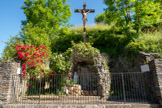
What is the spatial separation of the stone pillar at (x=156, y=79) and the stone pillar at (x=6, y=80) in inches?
277

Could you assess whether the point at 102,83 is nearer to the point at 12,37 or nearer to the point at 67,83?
the point at 67,83

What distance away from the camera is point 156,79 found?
5262 mm

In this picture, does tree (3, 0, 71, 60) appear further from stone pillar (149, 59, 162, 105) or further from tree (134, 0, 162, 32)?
stone pillar (149, 59, 162, 105)

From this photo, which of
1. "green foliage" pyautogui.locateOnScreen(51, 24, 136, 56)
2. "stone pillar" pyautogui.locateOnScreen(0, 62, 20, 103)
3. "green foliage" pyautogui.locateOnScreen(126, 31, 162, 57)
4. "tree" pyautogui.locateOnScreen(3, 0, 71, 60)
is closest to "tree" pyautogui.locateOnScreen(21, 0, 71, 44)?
"tree" pyautogui.locateOnScreen(3, 0, 71, 60)

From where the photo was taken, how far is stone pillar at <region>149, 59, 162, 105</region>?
5.13 m

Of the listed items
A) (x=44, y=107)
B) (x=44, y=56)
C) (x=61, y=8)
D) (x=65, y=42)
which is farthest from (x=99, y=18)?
(x=44, y=107)

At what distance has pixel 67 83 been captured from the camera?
25.5 ft

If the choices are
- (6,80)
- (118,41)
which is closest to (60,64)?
(6,80)

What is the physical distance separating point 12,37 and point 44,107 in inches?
266

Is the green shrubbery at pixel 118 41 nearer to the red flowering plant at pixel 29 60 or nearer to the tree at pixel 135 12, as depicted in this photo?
the tree at pixel 135 12

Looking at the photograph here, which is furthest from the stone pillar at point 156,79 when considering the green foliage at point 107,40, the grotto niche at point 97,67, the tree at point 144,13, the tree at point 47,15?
the tree at point 47,15

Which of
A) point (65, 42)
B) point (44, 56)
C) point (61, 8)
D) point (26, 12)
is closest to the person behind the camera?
point (44, 56)

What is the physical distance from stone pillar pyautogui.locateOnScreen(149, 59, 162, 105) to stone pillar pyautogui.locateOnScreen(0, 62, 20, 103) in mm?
7028

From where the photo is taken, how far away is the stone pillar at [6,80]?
5406 millimetres
